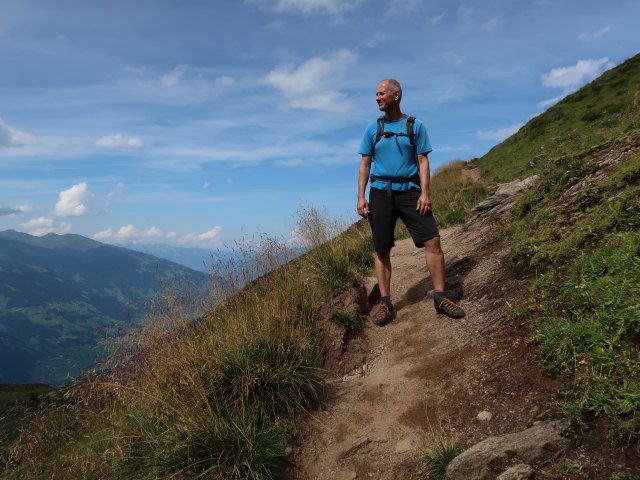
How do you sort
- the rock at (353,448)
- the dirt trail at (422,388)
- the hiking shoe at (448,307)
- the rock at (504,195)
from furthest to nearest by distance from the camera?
the rock at (504,195)
the hiking shoe at (448,307)
the rock at (353,448)
the dirt trail at (422,388)

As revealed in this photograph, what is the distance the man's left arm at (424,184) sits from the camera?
466cm

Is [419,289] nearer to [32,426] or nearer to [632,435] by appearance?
[632,435]

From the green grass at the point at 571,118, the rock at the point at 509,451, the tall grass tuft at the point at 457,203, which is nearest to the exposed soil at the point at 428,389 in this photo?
the rock at the point at 509,451

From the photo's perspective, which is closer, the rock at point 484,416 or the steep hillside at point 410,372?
the steep hillside at point 410,372

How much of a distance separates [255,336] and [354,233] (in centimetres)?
525

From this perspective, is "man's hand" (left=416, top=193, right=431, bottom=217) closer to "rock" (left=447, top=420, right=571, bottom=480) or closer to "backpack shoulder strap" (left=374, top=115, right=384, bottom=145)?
"backpack shoulder strap" (left=374, top=115, right=384, bottom=145)

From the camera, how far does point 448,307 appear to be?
4.73m

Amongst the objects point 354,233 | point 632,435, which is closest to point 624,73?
point 354,233

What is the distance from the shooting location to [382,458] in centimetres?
318

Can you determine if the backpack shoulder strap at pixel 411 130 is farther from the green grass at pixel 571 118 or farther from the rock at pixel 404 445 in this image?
the green grass at pixel 571 118

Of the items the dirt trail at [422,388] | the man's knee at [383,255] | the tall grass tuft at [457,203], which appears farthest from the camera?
the tall grass tuft at [457,203]

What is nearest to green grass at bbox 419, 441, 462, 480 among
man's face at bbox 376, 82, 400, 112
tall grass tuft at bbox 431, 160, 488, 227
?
man's face at bbox 376, 82, 400, 112

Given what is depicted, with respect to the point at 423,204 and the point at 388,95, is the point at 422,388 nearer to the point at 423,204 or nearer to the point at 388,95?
the point at 423,204

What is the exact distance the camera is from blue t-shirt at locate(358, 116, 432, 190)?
15.7ft
